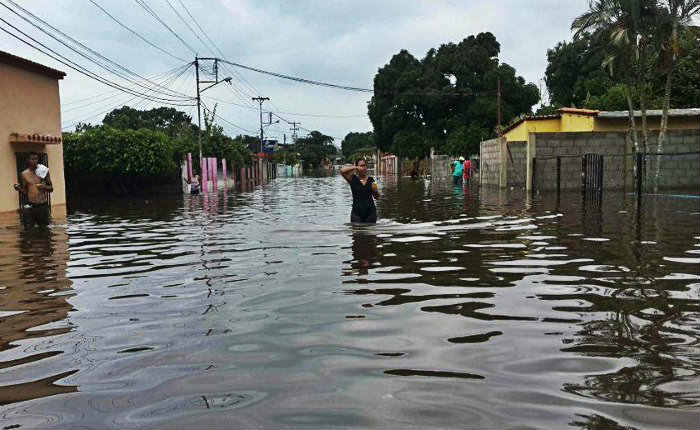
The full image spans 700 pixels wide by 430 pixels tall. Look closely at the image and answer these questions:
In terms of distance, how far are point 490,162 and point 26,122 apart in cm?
2044

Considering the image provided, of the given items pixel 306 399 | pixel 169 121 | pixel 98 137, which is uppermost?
pixel 169 121

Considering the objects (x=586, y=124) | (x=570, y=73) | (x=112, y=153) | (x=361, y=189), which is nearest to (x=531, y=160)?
(x=586, y=124)

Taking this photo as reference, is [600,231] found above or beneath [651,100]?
beneath

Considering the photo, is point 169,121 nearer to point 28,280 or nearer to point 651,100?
point 651,100

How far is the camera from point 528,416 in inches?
121

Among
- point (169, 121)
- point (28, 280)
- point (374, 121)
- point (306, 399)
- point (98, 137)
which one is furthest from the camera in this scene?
point (169, 121)

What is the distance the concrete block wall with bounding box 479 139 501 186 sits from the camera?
2930 cm

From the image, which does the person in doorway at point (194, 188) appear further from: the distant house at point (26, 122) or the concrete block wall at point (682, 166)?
the concrete block wall at point (682, 166)

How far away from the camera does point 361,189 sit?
11.8 metres

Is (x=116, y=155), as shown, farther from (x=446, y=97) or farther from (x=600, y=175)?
(x=446, y=97)

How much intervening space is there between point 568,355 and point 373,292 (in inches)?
97.0

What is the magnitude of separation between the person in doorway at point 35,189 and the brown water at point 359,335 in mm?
3200

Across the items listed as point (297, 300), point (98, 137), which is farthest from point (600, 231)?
point (98, 137)

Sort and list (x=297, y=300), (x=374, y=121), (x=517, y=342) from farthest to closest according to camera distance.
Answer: (x=374, y=121), (x=297, y=300), (x=517, y=342)
